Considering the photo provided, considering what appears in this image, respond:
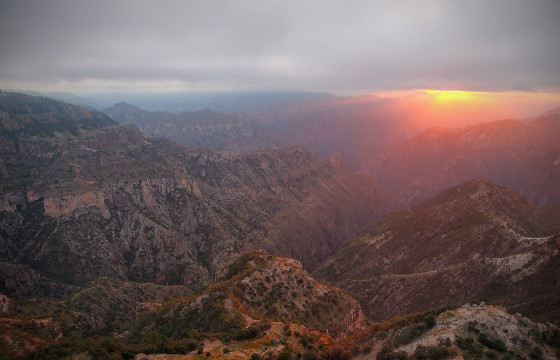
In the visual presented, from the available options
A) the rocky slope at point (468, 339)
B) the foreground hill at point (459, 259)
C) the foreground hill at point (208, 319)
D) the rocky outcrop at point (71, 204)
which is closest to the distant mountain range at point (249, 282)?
the rocky slope at point (468, 339)

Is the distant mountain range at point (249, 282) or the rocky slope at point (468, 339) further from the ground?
the rocky slope at point (468, 339)

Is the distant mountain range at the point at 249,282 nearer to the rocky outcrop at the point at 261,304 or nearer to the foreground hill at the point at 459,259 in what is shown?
the rocky outcrop at the point at 261,304

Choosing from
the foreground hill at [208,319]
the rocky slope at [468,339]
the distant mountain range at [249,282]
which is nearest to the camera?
the rocky slope at [468,339]

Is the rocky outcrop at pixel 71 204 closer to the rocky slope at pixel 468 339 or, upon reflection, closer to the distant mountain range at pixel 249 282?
the distant mountain range at pixel 249 282

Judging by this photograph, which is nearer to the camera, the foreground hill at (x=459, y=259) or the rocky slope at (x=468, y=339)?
the rocky slope at (x=468, y=339)

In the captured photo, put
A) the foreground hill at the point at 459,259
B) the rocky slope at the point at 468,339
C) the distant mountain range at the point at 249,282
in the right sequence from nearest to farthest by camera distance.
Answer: the rocky slope at the point at 468,339, the distant mountain range at the point at 249,282, the foreground hill at the point at 459,259

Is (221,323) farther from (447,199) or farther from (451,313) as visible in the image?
(447,199)

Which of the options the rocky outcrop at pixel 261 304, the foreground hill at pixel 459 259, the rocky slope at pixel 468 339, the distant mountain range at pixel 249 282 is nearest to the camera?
the rocky slope at pixel 468 339

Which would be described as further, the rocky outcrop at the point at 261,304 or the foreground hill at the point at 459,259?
the foreground hill at the point at 459,259
